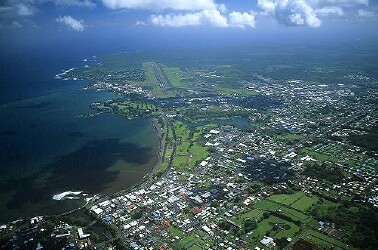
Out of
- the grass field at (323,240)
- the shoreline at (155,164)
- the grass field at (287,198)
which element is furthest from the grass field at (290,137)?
the grass field at (323,240)

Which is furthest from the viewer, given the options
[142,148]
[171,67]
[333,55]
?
[333,55]

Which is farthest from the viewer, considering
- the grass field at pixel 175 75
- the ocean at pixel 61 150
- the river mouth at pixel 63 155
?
the grass field at pixel 175 75

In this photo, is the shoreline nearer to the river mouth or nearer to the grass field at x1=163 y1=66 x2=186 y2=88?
the river mouth

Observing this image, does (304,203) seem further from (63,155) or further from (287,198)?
(63,155)

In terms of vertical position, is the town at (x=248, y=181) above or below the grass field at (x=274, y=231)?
above

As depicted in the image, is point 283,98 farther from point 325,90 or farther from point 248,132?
point 248,132

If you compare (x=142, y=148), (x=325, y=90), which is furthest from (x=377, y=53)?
(x=142, y=148)

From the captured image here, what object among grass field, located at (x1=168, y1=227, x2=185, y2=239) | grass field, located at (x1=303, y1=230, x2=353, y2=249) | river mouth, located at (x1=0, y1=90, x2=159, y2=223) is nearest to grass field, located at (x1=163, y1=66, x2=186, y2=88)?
river mouth, located at (x1=0, y1=90, x2=159, y2=223)

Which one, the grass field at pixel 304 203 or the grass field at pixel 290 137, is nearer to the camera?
the grass field at pixel 304 203

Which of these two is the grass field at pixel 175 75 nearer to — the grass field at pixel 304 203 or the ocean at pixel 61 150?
the ocean at pixel 61 150
